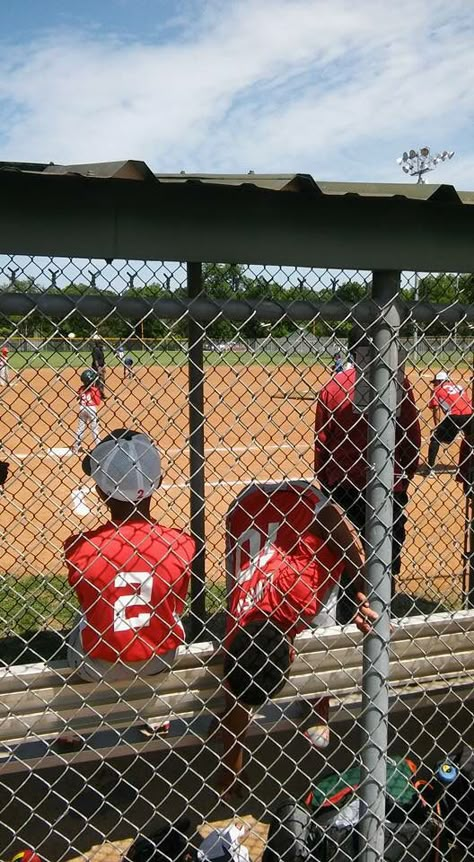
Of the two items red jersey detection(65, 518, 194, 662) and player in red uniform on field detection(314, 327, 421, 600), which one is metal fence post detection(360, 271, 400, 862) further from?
player in red uniform on field detection(314, 327, 421, 600)

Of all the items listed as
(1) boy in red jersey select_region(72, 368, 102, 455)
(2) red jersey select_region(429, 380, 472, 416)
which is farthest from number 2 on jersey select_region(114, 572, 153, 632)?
(2) red jersey select_region(429, 380, 472, 416)

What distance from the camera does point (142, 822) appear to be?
10.7 feet

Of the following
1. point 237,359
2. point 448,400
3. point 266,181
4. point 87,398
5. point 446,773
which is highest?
point 266,181

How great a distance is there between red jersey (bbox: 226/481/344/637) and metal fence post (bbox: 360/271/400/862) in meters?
0.41

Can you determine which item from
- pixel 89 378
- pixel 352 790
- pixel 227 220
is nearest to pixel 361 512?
pixel 352 790

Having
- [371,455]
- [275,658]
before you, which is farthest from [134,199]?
[275,658]

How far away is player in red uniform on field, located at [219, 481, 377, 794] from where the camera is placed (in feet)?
8.43

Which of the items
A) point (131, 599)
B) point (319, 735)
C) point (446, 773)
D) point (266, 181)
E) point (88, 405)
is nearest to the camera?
point (266, 181)

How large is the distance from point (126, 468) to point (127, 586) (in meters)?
0.43

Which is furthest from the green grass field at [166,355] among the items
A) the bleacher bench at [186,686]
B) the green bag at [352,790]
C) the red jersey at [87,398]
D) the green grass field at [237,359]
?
the green bag at [352,790]

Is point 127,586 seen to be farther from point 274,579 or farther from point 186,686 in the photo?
point 274,579

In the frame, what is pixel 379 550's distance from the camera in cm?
232

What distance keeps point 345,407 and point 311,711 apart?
1.66 metres

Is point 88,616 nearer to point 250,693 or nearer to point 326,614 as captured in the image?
point 250,693
